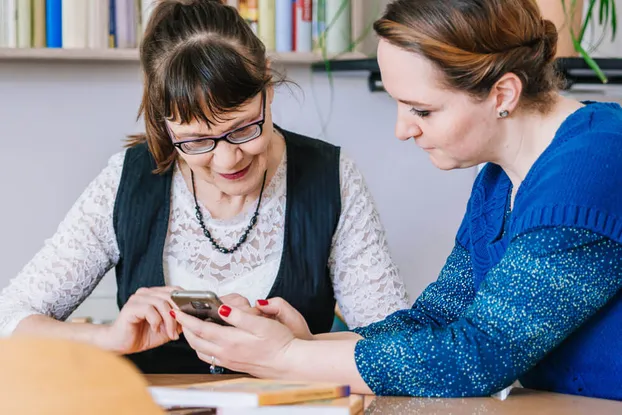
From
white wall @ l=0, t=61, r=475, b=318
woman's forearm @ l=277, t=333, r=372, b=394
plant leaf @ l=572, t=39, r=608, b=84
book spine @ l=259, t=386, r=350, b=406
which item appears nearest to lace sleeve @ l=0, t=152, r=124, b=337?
woman's forearm @ l=277, t=333, r=372, b=394

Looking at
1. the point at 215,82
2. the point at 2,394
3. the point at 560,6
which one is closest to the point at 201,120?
the point at 215,82

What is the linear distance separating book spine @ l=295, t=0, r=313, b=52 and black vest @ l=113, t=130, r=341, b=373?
2.11 feet

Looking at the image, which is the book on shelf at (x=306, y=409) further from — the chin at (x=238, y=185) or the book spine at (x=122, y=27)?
the book spine at (x=122, y=27)

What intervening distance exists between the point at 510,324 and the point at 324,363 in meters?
0.26

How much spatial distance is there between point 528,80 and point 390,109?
4.04 feet

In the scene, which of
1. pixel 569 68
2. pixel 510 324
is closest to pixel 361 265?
pixel 510 324

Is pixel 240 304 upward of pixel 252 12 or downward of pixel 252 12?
downward

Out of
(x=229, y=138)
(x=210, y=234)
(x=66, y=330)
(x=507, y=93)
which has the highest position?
(x=507, y=93)

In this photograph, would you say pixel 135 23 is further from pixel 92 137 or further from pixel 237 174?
pixel 237 174

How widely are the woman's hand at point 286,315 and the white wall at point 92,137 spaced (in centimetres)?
109

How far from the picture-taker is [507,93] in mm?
1257

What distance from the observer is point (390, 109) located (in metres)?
2.48

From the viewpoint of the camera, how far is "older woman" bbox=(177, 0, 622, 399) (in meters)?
1.11

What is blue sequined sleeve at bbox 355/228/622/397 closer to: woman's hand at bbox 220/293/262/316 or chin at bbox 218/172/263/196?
woman's hand at bbox 220/293/262/316
